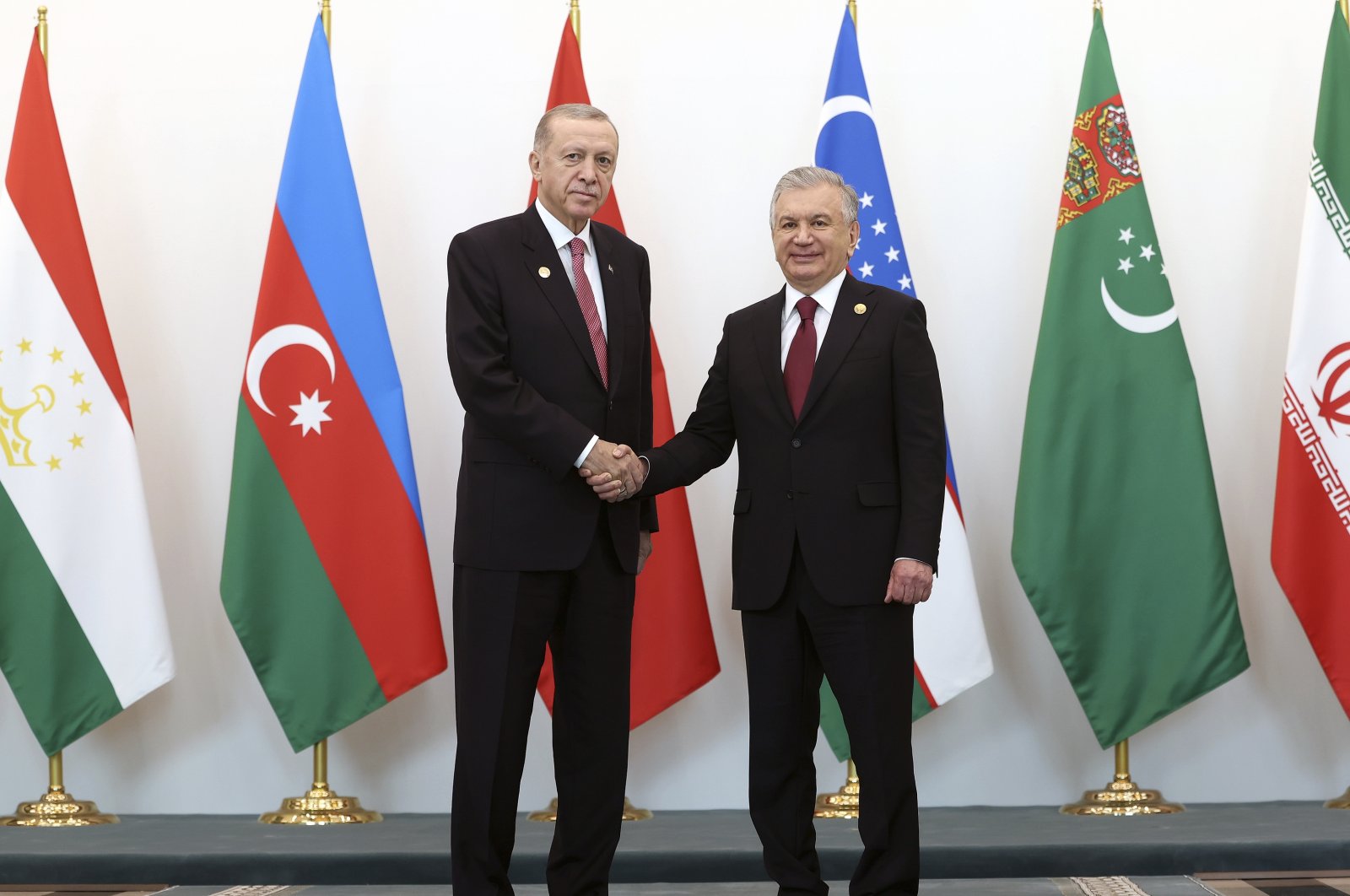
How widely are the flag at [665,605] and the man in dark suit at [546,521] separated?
116cm

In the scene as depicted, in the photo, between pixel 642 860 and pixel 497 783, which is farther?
pixel 642 860

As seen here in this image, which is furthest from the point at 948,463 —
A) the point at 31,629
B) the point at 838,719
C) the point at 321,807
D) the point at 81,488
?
the point at 31,629

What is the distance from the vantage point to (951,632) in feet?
12.4

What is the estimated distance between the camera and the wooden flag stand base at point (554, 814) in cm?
383

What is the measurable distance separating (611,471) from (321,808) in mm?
1825

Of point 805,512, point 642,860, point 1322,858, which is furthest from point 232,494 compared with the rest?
point 1322,858

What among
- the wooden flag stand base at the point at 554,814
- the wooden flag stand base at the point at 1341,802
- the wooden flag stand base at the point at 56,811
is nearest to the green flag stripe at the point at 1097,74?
the wooden flag stand base at the point at 1341,802

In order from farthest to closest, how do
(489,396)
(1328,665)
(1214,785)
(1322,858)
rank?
1. (1214,785)
2. (1328,665)
3. (1322,858)
4. (489,396)

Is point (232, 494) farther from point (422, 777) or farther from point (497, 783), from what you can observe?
point (497, 783)

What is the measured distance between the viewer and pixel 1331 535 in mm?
3688

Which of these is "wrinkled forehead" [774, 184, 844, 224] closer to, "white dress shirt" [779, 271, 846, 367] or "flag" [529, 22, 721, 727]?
"white dress shirt" [779, 271, 846, 367]

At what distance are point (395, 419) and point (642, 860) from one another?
136 centimetres

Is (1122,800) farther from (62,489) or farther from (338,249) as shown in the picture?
(62,489)

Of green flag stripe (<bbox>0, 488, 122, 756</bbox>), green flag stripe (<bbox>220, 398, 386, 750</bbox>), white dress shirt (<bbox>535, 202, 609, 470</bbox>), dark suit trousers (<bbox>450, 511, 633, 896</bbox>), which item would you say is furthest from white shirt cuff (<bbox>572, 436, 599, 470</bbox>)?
green flag stripe (<bbox>0, 488, 122, 756</bbox>)
